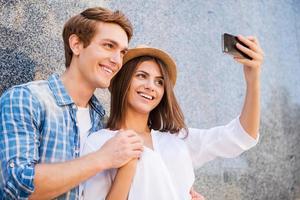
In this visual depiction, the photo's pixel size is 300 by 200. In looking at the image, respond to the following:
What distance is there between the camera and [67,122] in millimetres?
1580

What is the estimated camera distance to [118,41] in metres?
1.79

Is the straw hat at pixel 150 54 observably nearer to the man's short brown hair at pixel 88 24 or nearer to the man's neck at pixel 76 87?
the man's short brown hair at pixel 88 24

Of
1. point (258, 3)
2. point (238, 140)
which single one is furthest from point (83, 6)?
point (258, 3)

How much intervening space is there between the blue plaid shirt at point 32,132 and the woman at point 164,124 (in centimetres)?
14

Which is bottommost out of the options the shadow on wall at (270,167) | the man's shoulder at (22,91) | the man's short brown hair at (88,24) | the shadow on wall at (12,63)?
the shadow on wall at (270,167)

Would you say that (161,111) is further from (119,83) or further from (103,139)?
(103,139)

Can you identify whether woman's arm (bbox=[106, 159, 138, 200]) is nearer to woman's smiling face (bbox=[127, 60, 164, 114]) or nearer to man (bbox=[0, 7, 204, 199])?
man (bbox=[0, 7, 204, 199])

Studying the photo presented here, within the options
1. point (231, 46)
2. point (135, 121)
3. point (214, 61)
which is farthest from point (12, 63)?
point (214, 61)

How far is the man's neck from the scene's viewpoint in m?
1.73

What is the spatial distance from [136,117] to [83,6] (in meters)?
0.82

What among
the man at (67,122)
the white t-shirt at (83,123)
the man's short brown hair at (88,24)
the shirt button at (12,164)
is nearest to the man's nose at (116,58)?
the man at (67,122)

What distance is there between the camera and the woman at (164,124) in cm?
167

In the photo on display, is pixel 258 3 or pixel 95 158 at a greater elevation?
pixel 258 3

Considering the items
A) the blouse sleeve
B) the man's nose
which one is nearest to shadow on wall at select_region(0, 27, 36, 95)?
the man's nose
